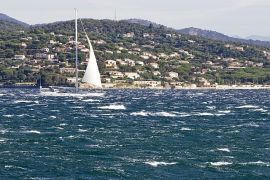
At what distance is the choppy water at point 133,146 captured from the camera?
215 feet

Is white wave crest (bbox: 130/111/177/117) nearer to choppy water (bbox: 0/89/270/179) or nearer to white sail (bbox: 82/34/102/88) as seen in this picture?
choppy water (bbox: 0/89/270/179)

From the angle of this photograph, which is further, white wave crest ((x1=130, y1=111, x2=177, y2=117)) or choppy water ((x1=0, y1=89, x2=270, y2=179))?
white wave crest ((x1=130, y1=111, x2=177, y2=117))

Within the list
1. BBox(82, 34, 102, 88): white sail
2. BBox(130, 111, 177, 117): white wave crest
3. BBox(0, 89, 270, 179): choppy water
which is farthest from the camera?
BBox(82, 34, 102, 88): white sail

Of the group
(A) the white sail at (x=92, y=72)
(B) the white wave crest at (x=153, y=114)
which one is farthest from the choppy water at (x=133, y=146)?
(A) the white sail at (x=92, y=72)

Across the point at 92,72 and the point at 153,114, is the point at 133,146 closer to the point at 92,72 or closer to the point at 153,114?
the point at 153,114

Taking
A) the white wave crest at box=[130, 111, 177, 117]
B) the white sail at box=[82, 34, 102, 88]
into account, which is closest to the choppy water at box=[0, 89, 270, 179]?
the white wave crest at box=[130, 111, 177, 117]

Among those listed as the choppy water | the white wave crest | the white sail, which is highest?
the white sail

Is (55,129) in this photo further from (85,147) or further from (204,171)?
(204,171)

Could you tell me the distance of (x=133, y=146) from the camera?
81.3m

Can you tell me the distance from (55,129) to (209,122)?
27466 millimetres

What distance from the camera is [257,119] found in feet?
405

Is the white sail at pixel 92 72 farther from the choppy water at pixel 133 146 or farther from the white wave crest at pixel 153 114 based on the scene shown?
the choppy water at pixel 133 146

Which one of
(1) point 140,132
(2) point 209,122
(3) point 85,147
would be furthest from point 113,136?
(2) point 209,122

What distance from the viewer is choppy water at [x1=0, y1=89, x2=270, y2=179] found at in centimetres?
6544
